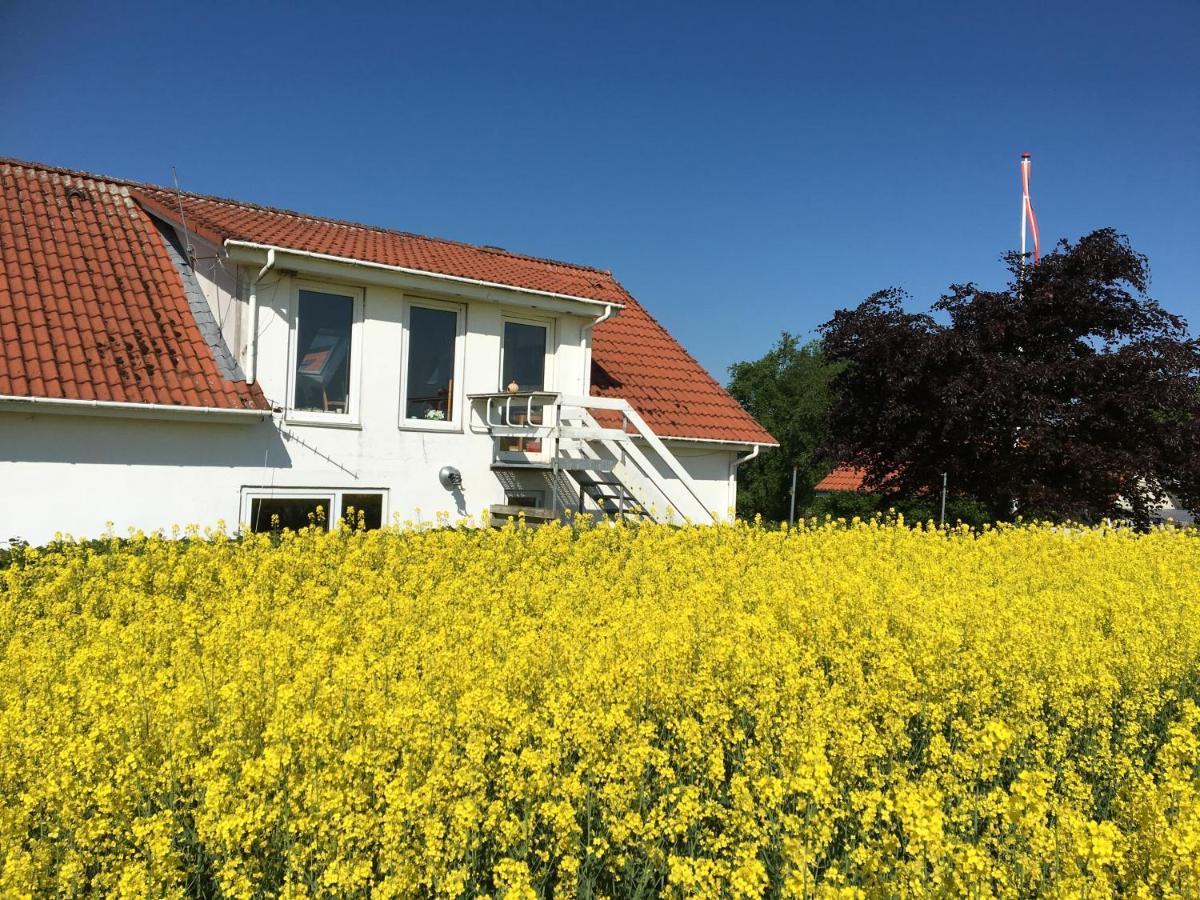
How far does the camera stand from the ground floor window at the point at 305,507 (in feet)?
34.8

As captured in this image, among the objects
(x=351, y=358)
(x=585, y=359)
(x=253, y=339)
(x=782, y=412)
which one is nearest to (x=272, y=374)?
(x=253, y=339)

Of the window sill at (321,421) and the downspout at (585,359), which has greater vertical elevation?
the downspout at (585,359)

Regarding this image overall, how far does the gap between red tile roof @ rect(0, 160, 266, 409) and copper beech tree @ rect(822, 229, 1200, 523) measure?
10.0 meters

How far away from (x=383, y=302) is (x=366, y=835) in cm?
946

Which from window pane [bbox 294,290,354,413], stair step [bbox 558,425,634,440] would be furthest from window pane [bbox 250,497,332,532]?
stair step [bbox 558,425,634,440]

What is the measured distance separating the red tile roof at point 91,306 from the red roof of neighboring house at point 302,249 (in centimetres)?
2

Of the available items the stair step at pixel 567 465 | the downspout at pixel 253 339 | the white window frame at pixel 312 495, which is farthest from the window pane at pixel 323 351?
the stair step at pixel 567 465

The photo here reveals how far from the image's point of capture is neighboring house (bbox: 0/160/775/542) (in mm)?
9648

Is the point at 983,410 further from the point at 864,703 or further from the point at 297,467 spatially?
the point at 864,703

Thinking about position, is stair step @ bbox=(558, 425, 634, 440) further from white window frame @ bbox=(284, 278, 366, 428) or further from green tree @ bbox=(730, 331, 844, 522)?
green tree @ bbox=(730, 331, 844, 522)

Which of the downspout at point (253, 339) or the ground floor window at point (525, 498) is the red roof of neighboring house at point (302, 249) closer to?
the downspout at point (253, 339)

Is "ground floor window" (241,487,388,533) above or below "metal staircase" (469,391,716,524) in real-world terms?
below

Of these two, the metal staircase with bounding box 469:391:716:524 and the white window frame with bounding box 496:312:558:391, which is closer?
the metal staircase with bounding box 469:391:716:524

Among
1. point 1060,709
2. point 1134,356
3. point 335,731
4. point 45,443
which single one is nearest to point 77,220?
point 45,443
